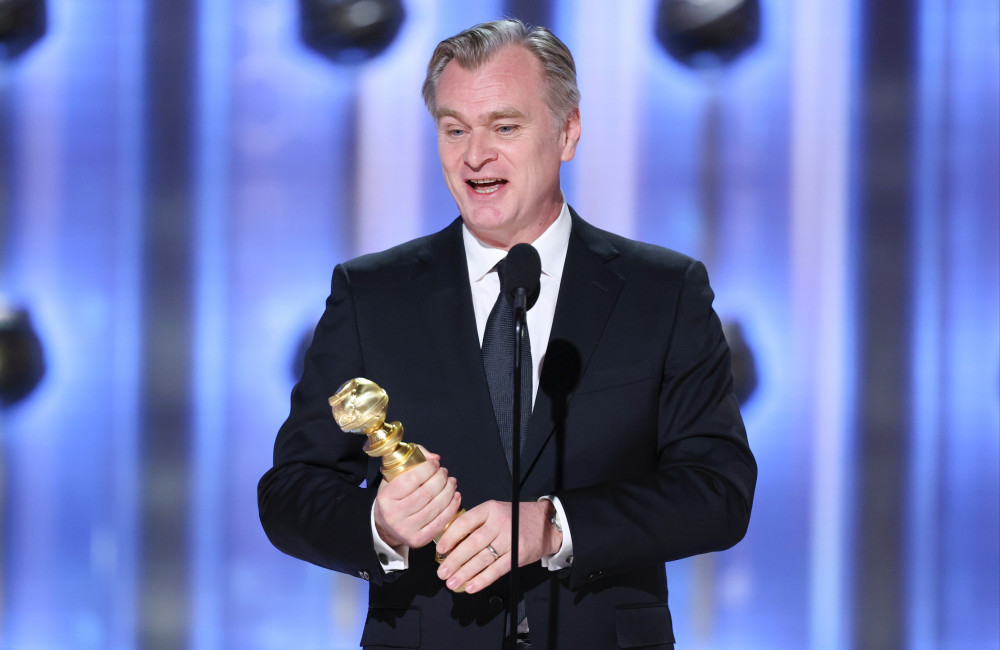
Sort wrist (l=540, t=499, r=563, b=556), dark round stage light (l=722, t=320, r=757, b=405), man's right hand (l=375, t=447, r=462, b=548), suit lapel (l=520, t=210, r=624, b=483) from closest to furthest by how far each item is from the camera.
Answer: man's right hand (l=375, t=447, r=462, b=548) → wrist (l=540, t=499, r=563, b=556) → suit lapel (l=520, t=210, r=624, b=483) → dark round stage light (l=722, t=320, r=757, b=405)

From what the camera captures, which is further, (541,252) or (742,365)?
(742,365)

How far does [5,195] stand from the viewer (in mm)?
2754

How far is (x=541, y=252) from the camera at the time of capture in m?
1.81

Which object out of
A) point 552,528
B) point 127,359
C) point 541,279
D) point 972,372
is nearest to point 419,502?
point 552,528

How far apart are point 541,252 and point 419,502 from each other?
0.61m

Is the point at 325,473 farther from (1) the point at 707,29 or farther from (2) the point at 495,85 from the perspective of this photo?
(1) the point at 707,29

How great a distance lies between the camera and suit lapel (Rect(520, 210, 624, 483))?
5.32 ft

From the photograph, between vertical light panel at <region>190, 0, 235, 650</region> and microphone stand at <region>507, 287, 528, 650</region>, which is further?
vertical light panel at <region>190, 0, 235, 650</region>

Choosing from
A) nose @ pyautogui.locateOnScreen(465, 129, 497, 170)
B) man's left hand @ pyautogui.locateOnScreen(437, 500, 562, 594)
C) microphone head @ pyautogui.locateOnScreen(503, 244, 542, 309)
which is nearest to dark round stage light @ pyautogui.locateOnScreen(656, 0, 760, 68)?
nose @ pyautogui.locateOnScreen(465, 129, 497, 170)

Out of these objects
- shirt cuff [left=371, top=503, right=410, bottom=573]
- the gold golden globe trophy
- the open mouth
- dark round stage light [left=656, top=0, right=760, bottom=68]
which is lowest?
shirt cuff [left=371, top=503, right=410, bottom=573]

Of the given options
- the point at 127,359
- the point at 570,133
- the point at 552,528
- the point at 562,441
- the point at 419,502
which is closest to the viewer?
the point at 419,502

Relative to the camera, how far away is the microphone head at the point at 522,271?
1293 mm

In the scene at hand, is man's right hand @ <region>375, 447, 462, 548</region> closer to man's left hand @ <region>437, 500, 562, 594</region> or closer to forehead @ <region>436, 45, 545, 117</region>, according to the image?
man's left hand @ <region>437, 500, 562, 594</region>

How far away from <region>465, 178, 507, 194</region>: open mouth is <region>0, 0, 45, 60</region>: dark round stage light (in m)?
1.63
